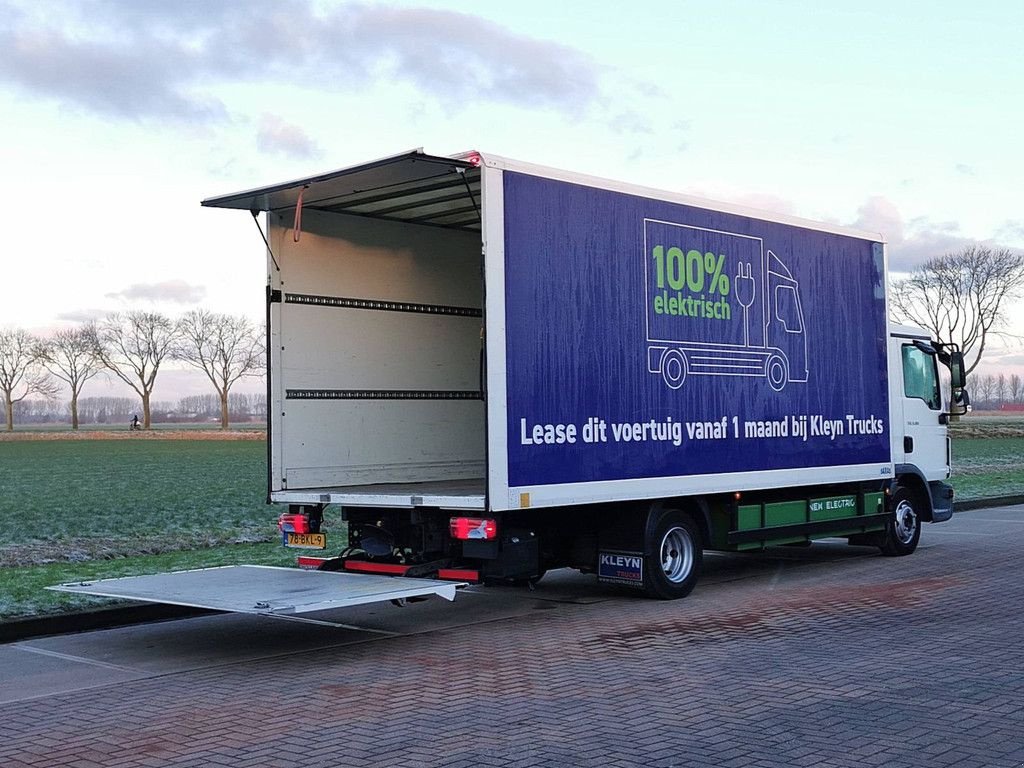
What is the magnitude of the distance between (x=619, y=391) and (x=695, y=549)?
6.65 ft

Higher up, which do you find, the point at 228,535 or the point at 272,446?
the point at 272,446

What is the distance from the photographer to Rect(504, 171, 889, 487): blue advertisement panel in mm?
9547

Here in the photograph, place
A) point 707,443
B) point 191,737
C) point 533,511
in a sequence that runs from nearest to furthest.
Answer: point 191,737, point 533,511, point 707,443

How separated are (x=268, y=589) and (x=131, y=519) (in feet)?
35.8

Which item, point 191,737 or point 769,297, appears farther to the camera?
point 769,297

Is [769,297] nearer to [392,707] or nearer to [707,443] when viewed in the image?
[707,443]

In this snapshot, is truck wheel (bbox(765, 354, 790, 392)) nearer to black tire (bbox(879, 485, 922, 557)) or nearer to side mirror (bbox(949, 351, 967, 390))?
black tire (bbox(879, 485, 922, 557))

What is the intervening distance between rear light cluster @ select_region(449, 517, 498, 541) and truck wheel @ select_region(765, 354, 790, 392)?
13.1ft

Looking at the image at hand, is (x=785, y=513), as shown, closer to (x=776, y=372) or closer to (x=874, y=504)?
(x=776, y=372)

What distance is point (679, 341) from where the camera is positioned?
10.9 m

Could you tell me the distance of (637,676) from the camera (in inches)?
303

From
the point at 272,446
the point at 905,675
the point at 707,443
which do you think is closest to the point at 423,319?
the point at 272,446

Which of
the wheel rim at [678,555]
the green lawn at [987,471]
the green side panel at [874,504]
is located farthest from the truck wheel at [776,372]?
the green lawn at [987,471]

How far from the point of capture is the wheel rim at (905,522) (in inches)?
568
